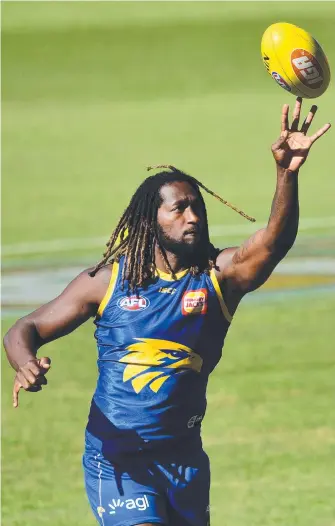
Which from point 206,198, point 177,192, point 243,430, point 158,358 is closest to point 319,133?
point 177,192

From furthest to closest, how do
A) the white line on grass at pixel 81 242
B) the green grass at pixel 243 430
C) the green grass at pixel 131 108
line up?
the green grass at pixel 131 108 → the white line on grass at pixel 81 242 → the green grass at pixel 243 430

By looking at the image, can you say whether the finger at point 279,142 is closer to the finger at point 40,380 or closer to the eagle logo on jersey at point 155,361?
the eagle logo on jersey at point 155,361

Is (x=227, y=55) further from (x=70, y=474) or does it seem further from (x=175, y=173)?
(x=175, y=173)

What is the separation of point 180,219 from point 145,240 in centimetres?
36

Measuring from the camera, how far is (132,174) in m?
27.7

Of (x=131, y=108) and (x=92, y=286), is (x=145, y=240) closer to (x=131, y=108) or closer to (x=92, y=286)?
(x=92, y=286)

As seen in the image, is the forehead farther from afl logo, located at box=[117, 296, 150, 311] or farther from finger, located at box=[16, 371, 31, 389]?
finger, located at box=[16, 371, 31, 389]

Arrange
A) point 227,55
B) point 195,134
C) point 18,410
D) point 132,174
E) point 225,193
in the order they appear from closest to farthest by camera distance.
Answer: point 18,410
point 225,193
point 132,174
point 195,134
point 227,55

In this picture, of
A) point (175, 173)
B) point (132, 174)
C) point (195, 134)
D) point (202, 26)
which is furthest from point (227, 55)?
point (175, 173)

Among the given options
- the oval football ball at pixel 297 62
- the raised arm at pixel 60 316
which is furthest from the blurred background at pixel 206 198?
the oval football ball at pixel 297 62

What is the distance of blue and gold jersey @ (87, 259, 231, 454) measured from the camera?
751cm

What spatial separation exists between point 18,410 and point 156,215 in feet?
20.1

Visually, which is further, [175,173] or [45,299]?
[45,299]

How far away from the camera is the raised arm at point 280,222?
727 cm
